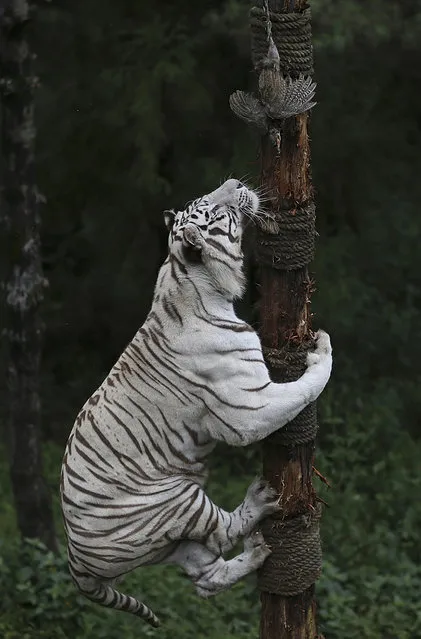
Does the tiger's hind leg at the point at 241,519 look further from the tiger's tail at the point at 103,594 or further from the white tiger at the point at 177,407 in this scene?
the tiger's tail at the point at 103,594

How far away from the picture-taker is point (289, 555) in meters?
4.08

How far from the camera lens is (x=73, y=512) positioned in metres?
3.88

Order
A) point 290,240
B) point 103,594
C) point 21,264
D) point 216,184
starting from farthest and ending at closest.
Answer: point 216,184
point 21,264
point 103,594
point 290,240

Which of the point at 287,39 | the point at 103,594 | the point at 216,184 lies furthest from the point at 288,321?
the point at 216,184

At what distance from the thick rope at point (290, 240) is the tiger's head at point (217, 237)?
102 mm

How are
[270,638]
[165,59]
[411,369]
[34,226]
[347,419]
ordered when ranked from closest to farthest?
1. [270,638]
2. [34,226]
3. [165,59]
4. [347,419]
5. [411,369]

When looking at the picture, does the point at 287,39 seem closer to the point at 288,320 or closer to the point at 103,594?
the point at 288,320

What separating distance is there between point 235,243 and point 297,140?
0.39 m

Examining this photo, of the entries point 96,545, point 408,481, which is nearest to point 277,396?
point 96,545

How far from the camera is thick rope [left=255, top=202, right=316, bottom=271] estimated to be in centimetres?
392

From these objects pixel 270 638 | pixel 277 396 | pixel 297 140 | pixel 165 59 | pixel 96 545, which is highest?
pixel 165 59

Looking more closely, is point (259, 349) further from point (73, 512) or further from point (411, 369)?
point (411, 369)

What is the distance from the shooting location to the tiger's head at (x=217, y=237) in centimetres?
382

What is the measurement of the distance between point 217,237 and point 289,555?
1131 millimetres
